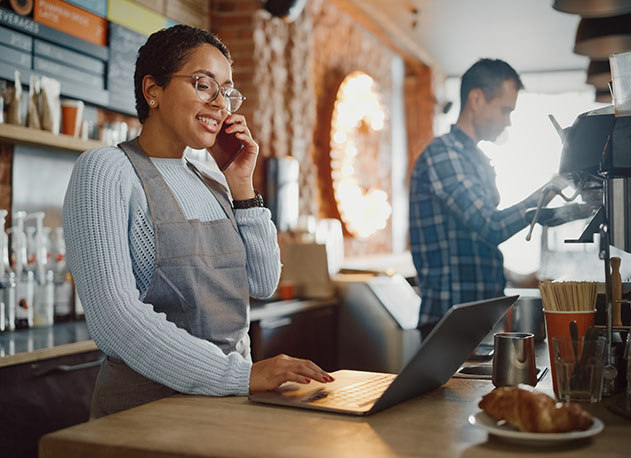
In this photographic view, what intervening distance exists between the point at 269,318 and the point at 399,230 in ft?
14.5

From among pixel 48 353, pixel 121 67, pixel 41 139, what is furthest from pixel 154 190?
pixel 121 67

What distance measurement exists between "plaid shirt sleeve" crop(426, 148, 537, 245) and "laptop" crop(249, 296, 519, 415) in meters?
1.10

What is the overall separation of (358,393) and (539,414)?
42cm

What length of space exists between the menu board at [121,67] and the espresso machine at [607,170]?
2.40 m

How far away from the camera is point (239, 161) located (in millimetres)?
1877

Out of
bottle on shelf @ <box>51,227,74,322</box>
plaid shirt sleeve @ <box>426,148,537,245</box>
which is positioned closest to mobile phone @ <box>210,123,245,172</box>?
plaid shirt sleeve @ <box>426,148,537,245</box>

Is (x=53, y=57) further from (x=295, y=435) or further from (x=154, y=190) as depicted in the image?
(x=295, y=435)

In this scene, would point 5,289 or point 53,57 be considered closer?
point 5,289

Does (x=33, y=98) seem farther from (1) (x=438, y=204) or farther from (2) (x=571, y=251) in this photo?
(2) (x=571, y=251)

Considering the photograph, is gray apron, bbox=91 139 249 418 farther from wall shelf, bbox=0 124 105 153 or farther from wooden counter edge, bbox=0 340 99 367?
wall shelf, bbox=0 124 105 153

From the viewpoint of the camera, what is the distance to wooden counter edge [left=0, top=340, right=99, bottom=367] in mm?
2252

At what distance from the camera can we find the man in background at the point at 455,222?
2.69m

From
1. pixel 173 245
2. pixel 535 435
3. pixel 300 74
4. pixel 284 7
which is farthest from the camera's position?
pixel 300 74

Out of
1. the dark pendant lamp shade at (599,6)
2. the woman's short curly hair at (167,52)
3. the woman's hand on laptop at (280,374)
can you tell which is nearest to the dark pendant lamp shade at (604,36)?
the dark pendant lamp shade at (599,6)
